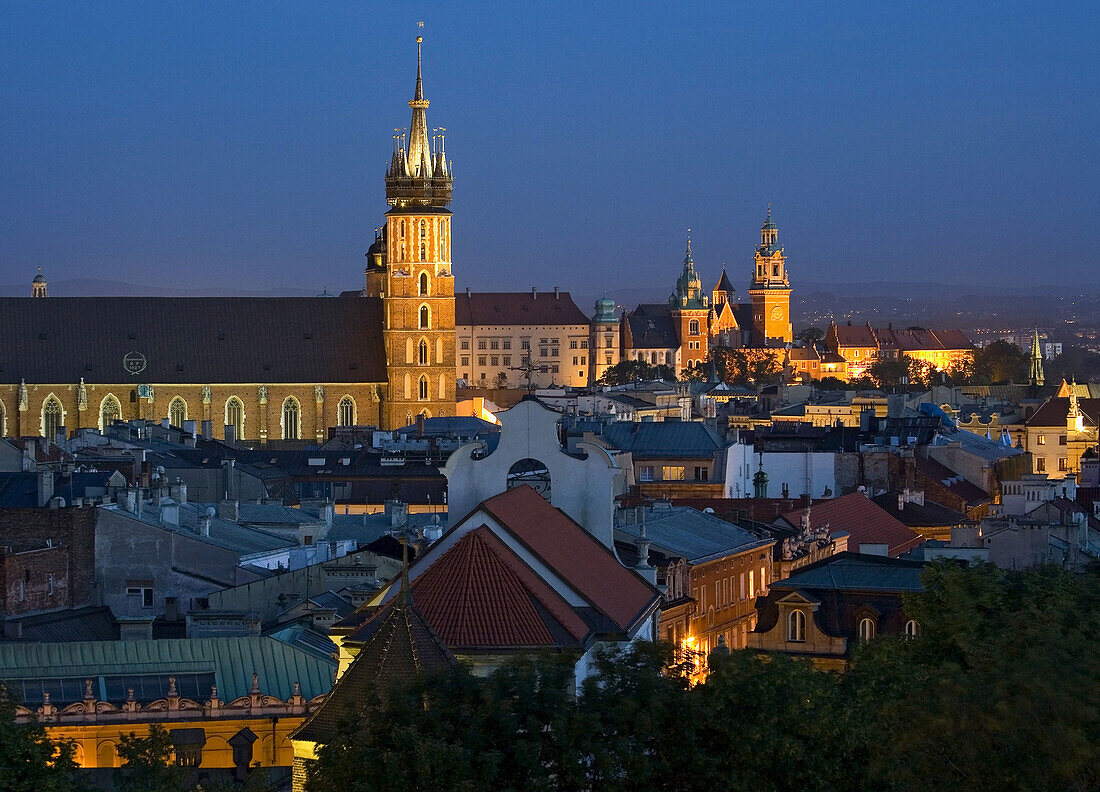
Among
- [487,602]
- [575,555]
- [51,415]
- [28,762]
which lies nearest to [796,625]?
[575,555]

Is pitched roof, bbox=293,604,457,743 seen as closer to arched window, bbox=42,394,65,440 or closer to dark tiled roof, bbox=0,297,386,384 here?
dark tiled roof, bbox=0,297,386,384

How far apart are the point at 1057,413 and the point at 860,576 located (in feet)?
240

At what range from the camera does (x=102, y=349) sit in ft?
414

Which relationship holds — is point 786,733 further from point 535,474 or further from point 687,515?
point 687,515

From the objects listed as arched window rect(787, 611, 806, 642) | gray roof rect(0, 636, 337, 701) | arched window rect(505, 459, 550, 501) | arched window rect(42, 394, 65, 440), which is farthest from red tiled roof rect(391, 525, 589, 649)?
arched window rect(42, 394, 65, 440)

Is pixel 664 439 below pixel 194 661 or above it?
above

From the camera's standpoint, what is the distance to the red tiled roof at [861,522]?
5809cm

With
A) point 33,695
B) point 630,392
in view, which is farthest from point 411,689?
point 630,392

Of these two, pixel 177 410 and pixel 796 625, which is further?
pixel 177 410

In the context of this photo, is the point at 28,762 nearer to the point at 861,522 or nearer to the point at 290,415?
the point at 861,522

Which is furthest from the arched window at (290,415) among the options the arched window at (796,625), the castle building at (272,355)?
the arched window at (796,625)

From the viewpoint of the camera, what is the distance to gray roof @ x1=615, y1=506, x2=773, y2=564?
151ft

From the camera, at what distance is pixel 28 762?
2578 centimetres

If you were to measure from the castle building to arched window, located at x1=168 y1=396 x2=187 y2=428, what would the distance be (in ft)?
0.23
